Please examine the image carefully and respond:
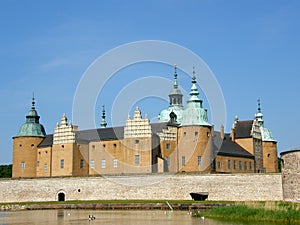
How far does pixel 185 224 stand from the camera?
87.7 ft

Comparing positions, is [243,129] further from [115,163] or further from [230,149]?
[115,163]

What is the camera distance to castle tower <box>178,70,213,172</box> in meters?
50.6

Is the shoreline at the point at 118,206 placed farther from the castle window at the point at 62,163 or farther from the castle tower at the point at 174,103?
the castle tower at the point at 174,103

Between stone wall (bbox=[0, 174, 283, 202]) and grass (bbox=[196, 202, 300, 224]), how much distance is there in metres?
10.2

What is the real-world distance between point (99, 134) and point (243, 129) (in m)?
17.5

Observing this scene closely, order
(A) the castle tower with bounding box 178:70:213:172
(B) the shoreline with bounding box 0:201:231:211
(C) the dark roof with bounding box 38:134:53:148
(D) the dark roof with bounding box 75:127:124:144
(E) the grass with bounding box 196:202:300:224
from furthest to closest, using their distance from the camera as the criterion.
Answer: (C) the dark roof with bounding box 38:134:53:148, (D) the dark roof with bounding box 75:127:124:144, (A) the castle tower with bounding box 178:70:213:172, (B) the shoreline with bounding box 0:201:231:211, (E) the grass with bounding box 196:202:300:224

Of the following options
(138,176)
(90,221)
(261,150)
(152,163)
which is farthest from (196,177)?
(261,150)

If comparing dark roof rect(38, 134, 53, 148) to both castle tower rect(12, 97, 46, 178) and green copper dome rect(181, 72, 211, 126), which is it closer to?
castle tower rect(12, 97, 46, 178)

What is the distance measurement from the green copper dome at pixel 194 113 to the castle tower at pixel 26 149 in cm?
1778

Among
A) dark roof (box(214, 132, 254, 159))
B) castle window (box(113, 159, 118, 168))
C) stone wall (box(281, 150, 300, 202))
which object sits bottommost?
stone wall (box(281, 150, 300, 202))

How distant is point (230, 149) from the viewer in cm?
5941

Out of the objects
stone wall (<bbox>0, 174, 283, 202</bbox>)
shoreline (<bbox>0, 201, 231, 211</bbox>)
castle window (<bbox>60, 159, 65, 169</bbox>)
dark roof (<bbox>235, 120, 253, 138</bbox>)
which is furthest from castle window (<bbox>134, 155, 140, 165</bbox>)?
dark roof (<bbox>235, 120, 253, 138</bbox>)

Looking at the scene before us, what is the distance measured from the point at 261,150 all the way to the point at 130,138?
764 inches

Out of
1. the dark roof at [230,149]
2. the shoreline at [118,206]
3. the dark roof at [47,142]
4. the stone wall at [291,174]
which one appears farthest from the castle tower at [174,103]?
the stone wall at [291,174]
